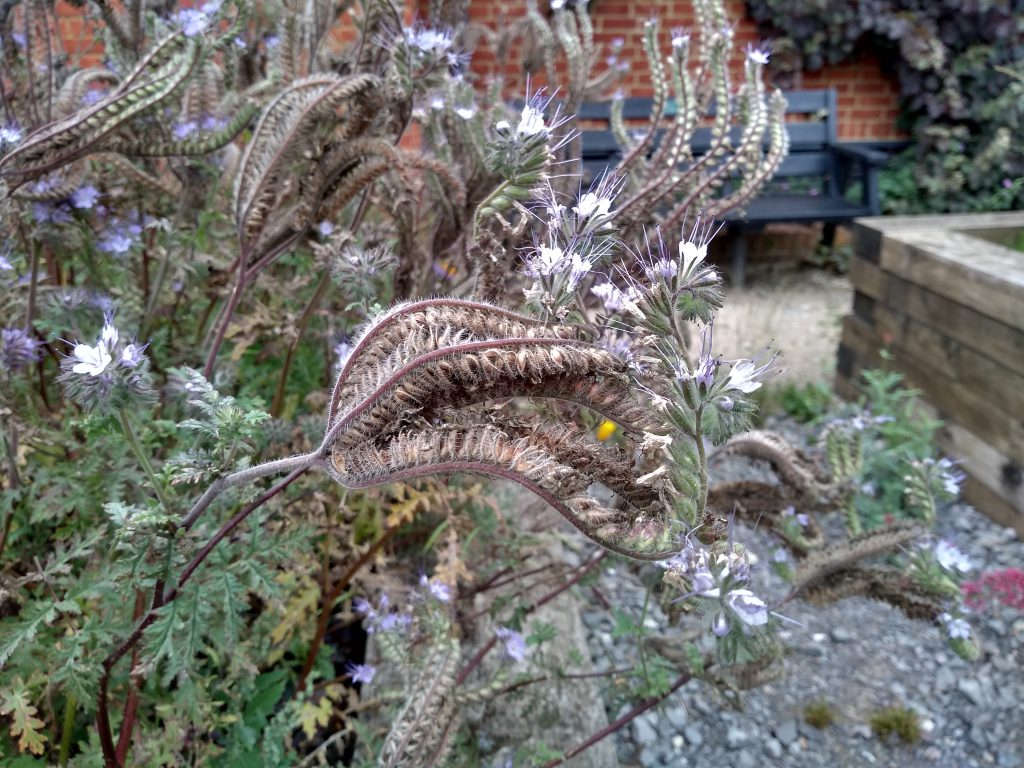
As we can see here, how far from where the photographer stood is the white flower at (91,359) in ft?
3.40

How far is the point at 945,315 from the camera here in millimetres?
3477

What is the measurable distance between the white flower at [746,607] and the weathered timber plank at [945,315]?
259cm

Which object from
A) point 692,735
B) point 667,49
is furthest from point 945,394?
point 667,49

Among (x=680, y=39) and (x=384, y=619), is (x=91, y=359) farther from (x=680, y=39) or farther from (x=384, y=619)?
(x=680, y=39)

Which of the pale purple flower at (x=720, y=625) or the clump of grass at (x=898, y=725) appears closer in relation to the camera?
the pale purple flower at (x=720, y=625)

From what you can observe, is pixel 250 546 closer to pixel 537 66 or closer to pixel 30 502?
pixel 30 502

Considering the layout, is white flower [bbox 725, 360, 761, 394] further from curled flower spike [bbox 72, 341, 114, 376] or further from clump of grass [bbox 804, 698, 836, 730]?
clump of grass [bbox 804, 698, 836, 730]

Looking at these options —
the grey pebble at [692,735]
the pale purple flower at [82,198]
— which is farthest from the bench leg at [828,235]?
the pale purple flower at [82,198]

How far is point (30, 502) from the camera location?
1.52m

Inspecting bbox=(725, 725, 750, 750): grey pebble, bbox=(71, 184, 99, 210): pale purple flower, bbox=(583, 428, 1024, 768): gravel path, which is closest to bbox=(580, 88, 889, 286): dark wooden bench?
bbox=(583, 428, 1024, 768): gravel path

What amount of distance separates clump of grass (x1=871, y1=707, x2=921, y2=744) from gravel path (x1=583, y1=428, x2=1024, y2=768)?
0.02 meters

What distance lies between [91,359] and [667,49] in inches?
271

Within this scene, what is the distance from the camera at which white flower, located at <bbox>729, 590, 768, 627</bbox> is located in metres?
0.96

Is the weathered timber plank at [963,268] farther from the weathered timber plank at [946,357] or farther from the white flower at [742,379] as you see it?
the white flower at [742,379]
